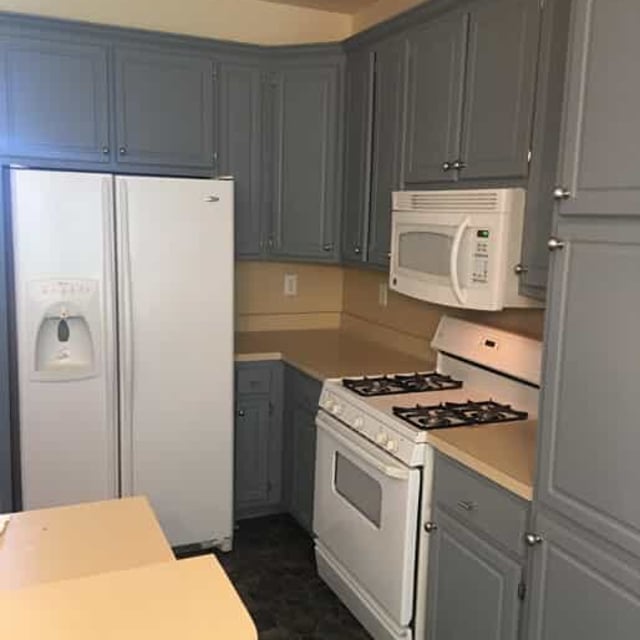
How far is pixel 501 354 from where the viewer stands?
103 inches

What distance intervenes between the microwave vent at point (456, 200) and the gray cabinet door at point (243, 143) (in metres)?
0.91

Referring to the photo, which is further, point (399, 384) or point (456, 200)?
point (399, 384)

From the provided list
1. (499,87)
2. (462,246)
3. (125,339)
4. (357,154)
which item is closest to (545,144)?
(499,87)

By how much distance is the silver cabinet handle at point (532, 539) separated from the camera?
177cm

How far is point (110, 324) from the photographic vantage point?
292 cm

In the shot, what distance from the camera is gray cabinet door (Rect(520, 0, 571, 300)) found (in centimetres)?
206

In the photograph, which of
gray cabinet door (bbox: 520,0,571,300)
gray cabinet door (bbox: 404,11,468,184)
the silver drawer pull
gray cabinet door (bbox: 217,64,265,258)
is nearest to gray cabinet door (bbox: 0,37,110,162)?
gray cabinet door (bbox: 217,64,265,258)

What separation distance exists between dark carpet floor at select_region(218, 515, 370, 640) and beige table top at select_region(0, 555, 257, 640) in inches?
64.1

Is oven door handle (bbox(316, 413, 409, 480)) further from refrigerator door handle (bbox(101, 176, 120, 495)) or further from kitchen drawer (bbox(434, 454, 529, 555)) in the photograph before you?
refrigerator door handle (bbox(101, 176, 120, 495))

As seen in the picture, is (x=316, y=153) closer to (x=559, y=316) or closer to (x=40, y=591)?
(x=559, y=316)

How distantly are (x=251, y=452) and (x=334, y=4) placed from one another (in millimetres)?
2400

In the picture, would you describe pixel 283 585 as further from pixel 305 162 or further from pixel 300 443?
pixel 305 162

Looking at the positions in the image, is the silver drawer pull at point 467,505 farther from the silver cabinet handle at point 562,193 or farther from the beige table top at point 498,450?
the silver cabinet handle at point 562,193

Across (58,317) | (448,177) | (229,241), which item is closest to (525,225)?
(448,177)
